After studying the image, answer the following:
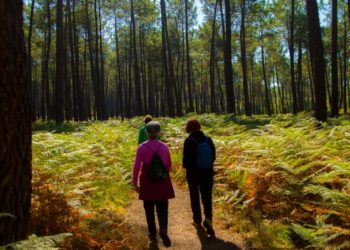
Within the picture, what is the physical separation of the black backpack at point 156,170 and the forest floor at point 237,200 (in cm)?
102

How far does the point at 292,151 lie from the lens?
27.0ft

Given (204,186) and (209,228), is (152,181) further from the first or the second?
(209,228)

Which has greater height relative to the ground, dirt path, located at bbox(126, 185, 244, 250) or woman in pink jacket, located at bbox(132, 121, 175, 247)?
woman in pink jacket, located at bbox(132, 121, 175, 247)

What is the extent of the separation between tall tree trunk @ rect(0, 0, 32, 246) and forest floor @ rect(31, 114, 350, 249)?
1281 mm

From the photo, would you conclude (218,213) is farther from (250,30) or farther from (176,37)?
(176,37)

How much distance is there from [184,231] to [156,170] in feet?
5.70

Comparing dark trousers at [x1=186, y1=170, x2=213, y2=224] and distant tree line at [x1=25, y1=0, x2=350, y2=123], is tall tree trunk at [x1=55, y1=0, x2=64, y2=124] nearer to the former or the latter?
distant tree line at [x1=25, y1=0, x2=350, y2=123]

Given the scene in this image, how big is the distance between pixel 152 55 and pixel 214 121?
28593mm

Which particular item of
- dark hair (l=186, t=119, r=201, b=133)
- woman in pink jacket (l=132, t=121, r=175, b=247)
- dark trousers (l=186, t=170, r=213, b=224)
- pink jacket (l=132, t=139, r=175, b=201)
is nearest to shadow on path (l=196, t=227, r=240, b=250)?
dark trousers (l=186, t=170, r=213, b=224)

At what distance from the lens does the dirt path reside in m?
6.11

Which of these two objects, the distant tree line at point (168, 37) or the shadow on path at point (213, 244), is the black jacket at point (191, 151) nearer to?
the shadow on path at point (213, 244)

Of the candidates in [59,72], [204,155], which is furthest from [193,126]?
[59,72]

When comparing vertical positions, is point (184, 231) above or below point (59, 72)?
below

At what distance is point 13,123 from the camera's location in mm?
3893
